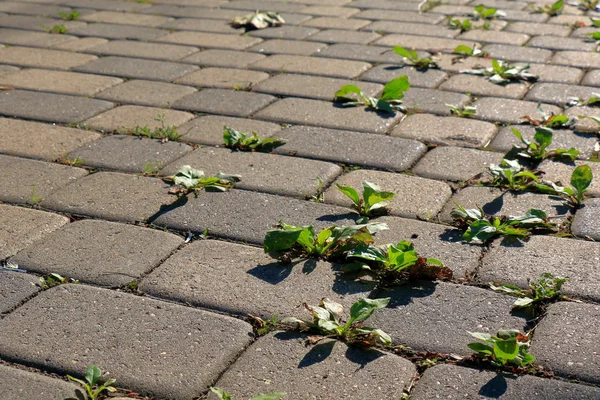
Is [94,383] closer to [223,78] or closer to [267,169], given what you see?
[267,169]

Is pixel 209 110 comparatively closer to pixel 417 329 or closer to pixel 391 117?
pixel 391 117

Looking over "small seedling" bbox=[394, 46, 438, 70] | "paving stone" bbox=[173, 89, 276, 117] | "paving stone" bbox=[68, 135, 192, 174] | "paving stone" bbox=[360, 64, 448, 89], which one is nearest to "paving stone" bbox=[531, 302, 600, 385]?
"paving stone" bbox=[68, 135, 192, 174]

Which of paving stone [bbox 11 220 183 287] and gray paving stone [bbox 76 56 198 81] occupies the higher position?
paving stone [bbox 11 220 183 287]

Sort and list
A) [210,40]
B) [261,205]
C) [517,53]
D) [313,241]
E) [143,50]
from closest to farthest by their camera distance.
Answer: [313,241] < [261,205] < [517,53] < [143,50] < [210,40]

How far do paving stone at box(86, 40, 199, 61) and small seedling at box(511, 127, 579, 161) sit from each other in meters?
2.11

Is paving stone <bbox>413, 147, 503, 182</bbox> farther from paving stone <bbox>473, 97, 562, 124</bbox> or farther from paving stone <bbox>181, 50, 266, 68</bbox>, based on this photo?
paving stone <bbox>181, 50, 266, 68</bbox>

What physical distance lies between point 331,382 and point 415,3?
4.48 m

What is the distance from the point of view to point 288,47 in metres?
4.57

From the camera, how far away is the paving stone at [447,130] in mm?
3156

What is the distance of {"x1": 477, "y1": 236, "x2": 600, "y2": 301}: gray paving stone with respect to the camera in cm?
212

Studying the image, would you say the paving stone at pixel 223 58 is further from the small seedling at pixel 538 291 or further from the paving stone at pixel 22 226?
the small seedling at pixel 538 291

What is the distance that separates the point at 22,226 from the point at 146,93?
1438mm

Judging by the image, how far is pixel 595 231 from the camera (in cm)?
241

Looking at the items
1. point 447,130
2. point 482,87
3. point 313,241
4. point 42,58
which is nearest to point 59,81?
point 42,58
